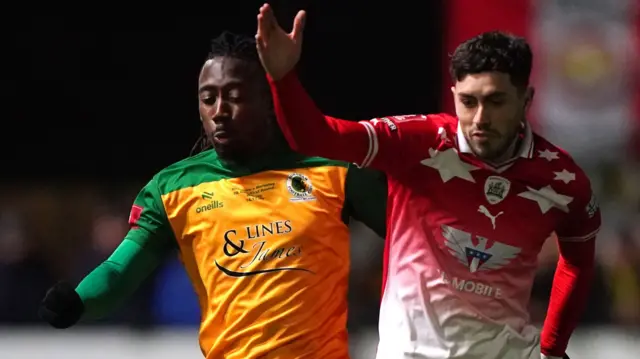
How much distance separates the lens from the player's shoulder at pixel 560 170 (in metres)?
4.34

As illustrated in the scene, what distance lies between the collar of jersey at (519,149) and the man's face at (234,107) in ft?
2.65

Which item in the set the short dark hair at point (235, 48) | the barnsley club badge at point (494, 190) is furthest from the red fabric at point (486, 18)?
the barnsley club badge at point (494, 190)

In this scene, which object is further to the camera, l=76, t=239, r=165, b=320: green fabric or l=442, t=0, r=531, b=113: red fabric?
l=442, t=0, r=531, b=113: red fabric

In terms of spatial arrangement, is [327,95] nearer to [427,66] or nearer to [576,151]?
[427,66]

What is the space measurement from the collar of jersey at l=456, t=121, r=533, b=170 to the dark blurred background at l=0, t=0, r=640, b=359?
12.7 feet

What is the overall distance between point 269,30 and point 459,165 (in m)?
0.87

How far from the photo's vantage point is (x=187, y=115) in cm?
1259

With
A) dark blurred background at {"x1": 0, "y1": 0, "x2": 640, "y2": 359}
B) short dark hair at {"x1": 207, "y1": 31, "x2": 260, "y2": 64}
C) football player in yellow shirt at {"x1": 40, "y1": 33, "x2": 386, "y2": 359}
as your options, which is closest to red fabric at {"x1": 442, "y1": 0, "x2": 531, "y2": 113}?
dark blurred background at {"x1": 0, "y1": 0, "x2": 640, "y2": 359}

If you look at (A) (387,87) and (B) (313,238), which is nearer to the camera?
(B) (313,238)

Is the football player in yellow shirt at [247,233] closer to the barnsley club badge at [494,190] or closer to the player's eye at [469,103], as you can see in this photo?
the barnsley club badge at [494,190]

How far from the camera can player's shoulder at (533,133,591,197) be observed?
4.34 metres

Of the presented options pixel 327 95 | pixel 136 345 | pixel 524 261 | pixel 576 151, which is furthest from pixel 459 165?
pixel 327 95

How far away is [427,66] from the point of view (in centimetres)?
1227

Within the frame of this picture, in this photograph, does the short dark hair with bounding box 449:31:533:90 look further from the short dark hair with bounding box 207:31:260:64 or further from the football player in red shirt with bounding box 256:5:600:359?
the short dark hair with bounding box 207:31:260:64
